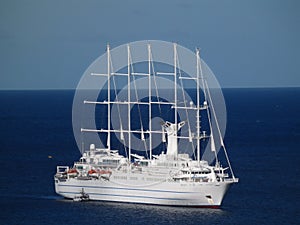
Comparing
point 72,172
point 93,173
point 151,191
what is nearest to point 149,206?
point 151,191

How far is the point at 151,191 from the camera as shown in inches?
3435

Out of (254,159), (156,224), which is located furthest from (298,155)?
(156,224)

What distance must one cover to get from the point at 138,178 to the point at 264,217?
43.7ft

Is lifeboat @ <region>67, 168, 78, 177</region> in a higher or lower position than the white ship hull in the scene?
higher

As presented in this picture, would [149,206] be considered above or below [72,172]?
below

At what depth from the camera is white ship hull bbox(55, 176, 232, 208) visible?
85.2 metres

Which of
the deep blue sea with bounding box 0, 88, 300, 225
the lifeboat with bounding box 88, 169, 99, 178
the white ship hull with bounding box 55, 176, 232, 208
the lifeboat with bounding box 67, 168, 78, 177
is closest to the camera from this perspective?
the deep blue sea with bounding box 0, 88, 300, 225

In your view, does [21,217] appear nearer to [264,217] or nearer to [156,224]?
[156,224]

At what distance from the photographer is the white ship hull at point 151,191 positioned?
279 ft

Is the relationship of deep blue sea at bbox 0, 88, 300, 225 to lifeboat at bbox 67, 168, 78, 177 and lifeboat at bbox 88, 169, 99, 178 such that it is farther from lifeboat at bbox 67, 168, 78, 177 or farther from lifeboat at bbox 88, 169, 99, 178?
lifeboat at bbox 88, 169, 99, 178

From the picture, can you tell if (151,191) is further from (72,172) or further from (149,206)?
(72,172)

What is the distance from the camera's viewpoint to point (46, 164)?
383 ft

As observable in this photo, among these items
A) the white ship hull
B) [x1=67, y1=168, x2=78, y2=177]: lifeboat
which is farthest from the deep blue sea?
[x1=67, y1=168, x2=78, y2=177]: lifeboat

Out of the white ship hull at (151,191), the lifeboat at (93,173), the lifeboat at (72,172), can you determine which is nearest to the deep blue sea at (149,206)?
the white ship hull at (151,191)
